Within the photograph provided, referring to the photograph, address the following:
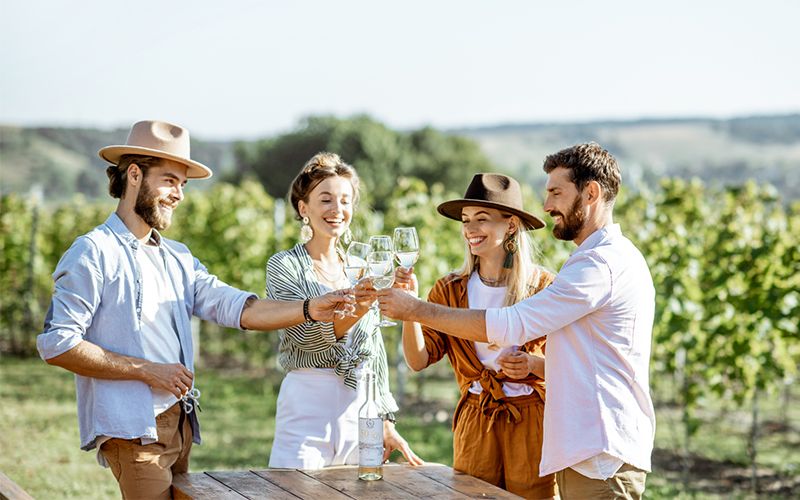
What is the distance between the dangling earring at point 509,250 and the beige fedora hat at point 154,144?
1202 mm

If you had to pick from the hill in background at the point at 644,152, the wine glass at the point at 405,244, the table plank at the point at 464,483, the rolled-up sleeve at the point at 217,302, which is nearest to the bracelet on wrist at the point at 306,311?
the rolled-up sleeve at the point at 217,302

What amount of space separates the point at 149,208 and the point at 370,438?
3.51ft

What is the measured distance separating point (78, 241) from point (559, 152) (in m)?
1.61

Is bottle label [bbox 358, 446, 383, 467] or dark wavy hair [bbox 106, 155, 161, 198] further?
dark wavy hair [bbox 106, 155, 161, 198]

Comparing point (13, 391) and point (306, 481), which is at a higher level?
point (306, 481)

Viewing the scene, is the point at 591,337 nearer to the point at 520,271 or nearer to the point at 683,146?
the point at 520,271

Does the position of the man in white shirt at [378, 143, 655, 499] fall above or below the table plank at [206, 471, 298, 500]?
above

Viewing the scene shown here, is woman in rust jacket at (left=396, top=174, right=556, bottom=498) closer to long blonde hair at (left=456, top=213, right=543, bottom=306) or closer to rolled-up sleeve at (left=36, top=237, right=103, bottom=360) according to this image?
long blonde hair at (left=456, top=213, right=543, bottom=306)

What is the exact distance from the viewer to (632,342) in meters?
3.13

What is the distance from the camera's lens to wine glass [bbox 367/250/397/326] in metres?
3.17

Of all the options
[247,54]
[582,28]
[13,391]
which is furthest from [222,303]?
[247,54]

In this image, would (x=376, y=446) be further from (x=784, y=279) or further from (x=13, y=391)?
(x=13, y=391)

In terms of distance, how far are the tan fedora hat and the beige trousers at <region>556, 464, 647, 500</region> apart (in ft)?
3.26

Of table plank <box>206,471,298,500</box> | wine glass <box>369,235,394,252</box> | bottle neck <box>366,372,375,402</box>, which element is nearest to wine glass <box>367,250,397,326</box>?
wine glass <box>369,235,394,252</box>
